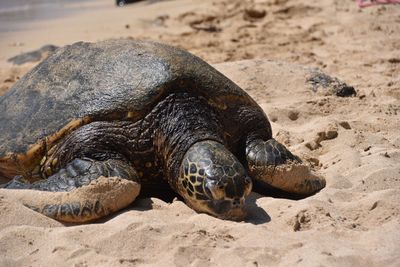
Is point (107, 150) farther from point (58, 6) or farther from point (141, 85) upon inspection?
point (58, 6)

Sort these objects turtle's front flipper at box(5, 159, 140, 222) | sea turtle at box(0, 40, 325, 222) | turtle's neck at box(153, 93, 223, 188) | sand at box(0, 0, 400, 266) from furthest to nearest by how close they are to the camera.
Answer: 1. turtle's neck at box(153, 93, 223, 188)
2. sea turtle at box(0, 40, 325, 222)
3. turtle's front flipper at box(5, 159, 140, 222)
4. sand at box(0, 0, 400, 266)

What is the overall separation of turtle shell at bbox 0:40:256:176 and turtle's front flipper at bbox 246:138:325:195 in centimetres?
35

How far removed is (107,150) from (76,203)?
1.54 feet

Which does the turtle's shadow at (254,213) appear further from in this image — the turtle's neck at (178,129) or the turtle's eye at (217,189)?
the turtle's neck at (178,129)

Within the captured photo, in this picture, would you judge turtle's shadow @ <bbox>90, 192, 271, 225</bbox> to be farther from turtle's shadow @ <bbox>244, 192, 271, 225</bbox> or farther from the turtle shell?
the turtle shell

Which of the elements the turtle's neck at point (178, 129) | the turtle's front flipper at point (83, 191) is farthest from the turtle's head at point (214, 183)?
the turtle's front flipper at point (83, 191)

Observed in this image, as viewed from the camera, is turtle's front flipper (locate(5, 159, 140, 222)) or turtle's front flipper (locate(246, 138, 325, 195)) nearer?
turtle's front flipper (locate(5, 159, 140, 222))

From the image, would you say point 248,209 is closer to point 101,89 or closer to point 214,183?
point 214,183

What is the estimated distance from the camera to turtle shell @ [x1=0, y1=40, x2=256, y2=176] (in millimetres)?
3141

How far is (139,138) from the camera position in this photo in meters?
3.15

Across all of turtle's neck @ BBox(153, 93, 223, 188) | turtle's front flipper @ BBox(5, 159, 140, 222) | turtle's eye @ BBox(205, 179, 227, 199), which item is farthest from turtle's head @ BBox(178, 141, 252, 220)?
turtle's front flipper @ BBox(5, 159, 140, 222)

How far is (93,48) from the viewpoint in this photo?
3.57 meters

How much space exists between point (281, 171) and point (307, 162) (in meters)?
0.45

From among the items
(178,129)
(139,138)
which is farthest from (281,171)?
(139,138)
